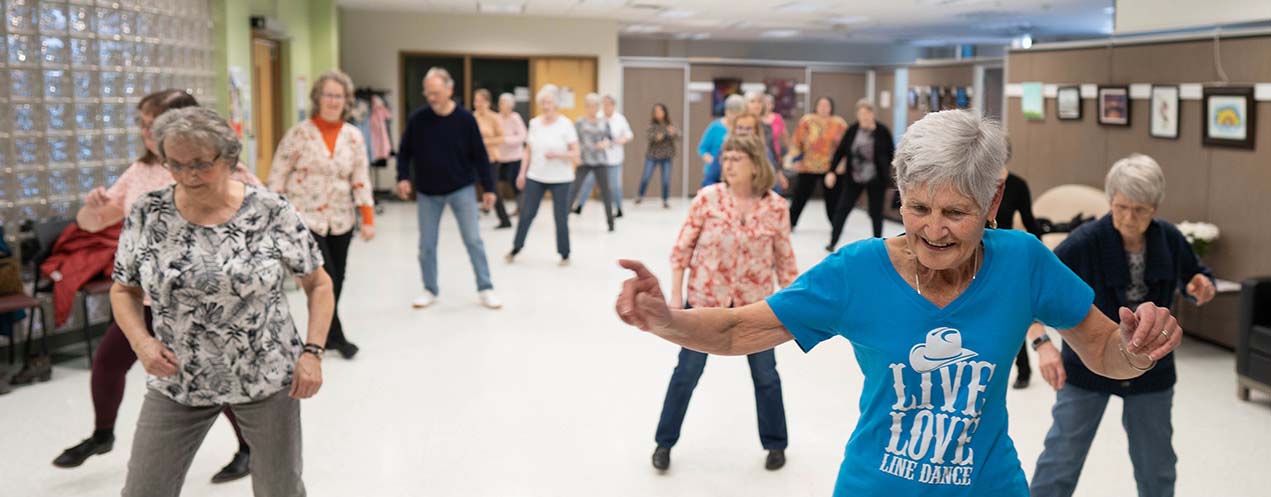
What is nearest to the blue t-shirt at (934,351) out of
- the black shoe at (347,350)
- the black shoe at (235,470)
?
the black shoe at (235,470)

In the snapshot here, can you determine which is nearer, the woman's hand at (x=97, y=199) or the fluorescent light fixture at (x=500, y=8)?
the woman's hand at (x=97, y=199)

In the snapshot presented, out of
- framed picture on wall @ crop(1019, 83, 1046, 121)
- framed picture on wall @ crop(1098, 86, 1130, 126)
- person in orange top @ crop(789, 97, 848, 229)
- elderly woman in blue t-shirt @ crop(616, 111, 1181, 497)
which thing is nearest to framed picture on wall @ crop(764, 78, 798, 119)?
person in orange top @ crop(789, 97, 848, 229)

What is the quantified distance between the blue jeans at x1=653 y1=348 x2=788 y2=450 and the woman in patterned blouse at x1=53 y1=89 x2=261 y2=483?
5.26 feet

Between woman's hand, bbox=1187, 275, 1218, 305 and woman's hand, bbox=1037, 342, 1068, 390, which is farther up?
woman's hand, bbox=1187, 275, 1218, 305

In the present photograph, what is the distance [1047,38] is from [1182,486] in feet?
55.2

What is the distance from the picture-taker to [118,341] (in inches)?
161

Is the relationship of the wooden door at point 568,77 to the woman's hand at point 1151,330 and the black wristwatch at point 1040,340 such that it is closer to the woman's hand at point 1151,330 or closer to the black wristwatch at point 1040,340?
the black wristwatch at point 1040,340

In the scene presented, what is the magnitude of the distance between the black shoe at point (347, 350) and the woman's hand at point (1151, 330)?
16.5 feet

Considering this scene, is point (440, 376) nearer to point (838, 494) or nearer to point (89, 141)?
point (89, 141)

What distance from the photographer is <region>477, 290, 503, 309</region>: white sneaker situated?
25.8ft

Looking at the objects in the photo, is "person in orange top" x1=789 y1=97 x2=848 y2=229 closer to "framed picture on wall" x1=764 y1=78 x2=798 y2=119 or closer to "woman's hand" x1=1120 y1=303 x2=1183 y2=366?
"framed picture on wall" x1=764 y1=78 x2=798 y2=119

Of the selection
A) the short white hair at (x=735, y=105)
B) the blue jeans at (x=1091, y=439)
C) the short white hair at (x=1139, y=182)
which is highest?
the short white hair at (x=735, y=105)

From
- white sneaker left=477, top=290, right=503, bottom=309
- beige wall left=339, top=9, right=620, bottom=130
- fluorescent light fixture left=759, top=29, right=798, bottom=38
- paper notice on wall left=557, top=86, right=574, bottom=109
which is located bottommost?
white sneaker left=477, top=290, right=503, bottom=309

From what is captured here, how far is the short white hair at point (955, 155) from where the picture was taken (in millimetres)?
1889
